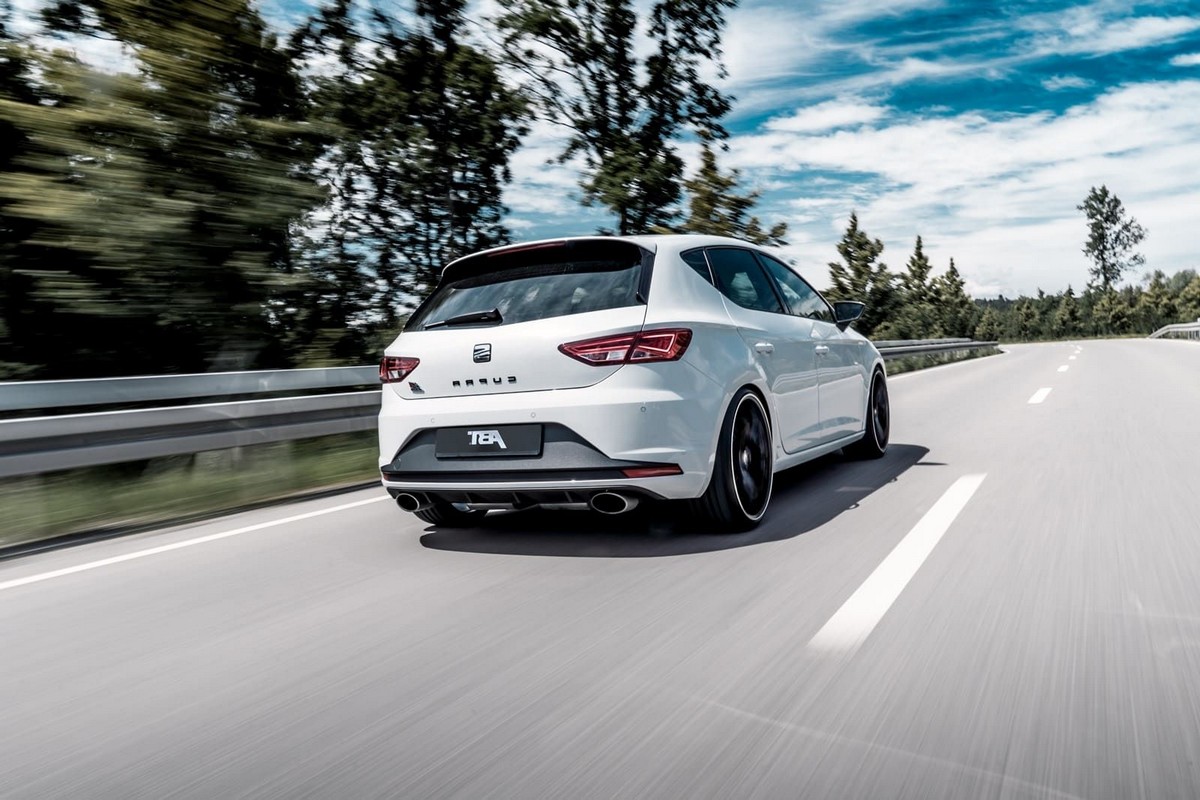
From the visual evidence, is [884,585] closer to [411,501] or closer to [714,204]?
[411,501]

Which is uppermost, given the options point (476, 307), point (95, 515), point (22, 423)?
point (476, 307)

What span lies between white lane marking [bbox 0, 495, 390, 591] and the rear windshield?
170cm

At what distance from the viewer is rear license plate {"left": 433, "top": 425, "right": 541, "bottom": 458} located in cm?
477

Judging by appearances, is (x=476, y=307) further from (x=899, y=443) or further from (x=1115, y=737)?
(x=899, y=443)

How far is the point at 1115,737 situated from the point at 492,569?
9.23 ft

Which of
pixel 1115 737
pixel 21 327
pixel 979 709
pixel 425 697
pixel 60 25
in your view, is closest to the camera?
pixel 1115 737

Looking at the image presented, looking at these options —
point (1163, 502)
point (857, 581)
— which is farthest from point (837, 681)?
point (1163, 502)

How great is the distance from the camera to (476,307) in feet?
16.9

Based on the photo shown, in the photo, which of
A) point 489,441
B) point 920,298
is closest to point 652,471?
point 489,441

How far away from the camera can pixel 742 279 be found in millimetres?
5977

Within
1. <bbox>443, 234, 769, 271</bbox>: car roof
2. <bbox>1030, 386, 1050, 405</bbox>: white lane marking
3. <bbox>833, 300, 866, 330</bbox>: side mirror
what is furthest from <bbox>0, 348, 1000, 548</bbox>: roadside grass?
<bbox>1030, 386, 1050, 405</bbox>: white lane marking

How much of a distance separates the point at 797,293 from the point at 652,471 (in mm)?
2685

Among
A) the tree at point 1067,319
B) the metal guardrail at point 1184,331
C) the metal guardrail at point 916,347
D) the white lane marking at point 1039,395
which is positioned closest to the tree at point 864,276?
the metal guardrail at point 1184,331

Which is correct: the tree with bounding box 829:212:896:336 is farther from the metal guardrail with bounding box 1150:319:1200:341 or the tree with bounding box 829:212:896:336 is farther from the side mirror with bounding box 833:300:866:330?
the side mirror with bounding box 833:300:866:330
